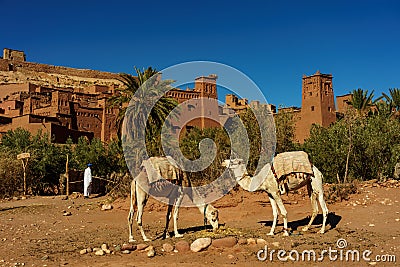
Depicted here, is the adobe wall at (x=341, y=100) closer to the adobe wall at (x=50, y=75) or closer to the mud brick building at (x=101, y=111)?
the mud brick building at (x=101, y=111)

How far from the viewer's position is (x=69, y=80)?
9856 cm

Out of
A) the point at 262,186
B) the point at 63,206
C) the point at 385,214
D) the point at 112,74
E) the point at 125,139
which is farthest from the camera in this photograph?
the point at 112,74

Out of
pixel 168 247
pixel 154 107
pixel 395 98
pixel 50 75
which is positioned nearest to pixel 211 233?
pixel 168 247

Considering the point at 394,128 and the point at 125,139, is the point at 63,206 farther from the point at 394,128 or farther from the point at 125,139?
the point at 394,128

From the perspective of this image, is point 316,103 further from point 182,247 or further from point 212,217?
point 182,247

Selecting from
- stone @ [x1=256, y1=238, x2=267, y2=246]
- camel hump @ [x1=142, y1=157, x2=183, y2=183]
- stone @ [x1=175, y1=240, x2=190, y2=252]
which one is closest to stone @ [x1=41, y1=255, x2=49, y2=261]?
stone @ [x1=175, y1=240, x2=190, y2=252]

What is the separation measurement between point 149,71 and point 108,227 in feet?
36.0

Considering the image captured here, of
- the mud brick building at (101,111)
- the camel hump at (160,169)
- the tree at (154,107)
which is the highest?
the mud brick building at (101,111)

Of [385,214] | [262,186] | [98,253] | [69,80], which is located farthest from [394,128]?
[69,80]

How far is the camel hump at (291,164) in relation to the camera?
367 inches

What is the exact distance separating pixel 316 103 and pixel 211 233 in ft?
138

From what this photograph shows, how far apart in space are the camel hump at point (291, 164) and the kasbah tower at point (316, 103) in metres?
39.8

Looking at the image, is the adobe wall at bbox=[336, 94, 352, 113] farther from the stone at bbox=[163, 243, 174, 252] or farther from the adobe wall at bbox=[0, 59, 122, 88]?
the adobe wall at bbox=[0, 59, 122, 88]

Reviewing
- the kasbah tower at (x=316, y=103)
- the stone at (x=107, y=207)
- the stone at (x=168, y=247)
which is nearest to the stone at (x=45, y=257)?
the stone at (x=168, y=247)
